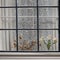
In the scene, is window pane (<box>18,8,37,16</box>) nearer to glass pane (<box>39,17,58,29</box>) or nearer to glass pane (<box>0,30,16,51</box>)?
glass pane (<box>39,17,58,29</box>)

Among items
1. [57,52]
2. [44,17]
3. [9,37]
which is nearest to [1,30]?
[9,37]

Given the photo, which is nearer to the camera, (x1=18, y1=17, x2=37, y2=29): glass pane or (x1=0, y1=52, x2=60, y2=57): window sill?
(x1=0, y1=52, x2=60, y2=57): window sill

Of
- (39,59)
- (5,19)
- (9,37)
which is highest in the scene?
(5,19)

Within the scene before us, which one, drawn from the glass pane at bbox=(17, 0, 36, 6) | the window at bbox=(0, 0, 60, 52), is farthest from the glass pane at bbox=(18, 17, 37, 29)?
the glass pane at bbox=(17, 0, 36, 6)

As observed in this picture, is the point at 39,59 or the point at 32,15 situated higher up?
the point at 32,15

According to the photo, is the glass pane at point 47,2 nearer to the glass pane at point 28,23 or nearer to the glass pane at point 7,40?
the glass pane at point 28,23

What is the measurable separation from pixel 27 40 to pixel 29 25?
0.26 meters

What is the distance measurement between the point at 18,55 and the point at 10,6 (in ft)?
2.74

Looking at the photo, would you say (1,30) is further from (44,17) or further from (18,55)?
(44,17)

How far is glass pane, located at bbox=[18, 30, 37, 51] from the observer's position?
4008 mm

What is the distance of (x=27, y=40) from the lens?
402 cm

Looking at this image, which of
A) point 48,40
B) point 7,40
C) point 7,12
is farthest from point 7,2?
point 48,40

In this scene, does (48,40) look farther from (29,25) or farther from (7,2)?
(7,2)

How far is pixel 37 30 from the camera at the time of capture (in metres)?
4.01
